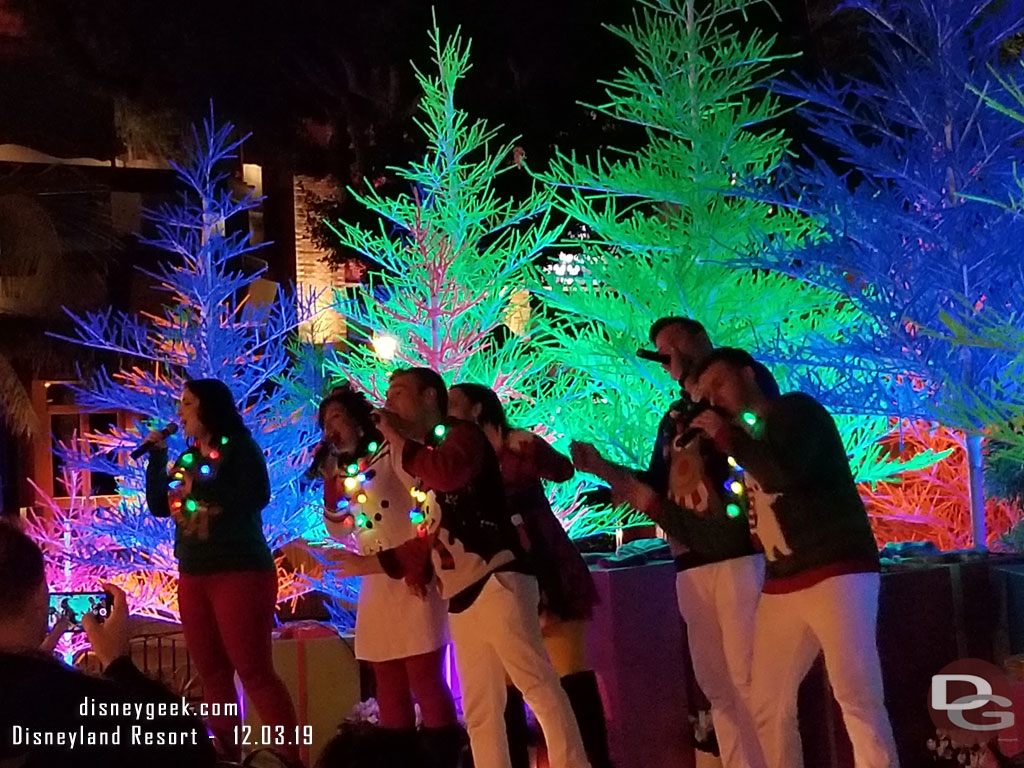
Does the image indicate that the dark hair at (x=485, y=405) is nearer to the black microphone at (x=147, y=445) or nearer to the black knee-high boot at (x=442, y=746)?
the black knee-high boot at (x=442, y=746)

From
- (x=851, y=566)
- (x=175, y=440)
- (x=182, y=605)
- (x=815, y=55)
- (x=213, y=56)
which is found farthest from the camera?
(x=213, y=56)

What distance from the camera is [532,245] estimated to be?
6.54 metres

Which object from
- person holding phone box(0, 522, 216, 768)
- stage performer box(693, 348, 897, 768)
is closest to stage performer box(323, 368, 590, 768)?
stage performer box(693, 348, 897, 768)

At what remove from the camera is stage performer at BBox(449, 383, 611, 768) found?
411 cm

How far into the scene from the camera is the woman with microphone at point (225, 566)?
438cm

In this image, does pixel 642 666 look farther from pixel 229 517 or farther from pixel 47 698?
pixel 47 698

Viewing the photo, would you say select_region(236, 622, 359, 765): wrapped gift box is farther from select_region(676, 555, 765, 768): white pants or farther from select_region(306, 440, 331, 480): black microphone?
select_region(676, 555, 765, 768): white pants

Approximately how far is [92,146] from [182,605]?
11.4 m

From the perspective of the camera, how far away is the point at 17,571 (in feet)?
7.00

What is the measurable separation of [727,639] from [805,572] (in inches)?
19.9

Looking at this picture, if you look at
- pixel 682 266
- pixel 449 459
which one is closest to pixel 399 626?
pixel 449 459

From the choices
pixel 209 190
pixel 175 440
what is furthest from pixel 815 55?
pixel 175 440

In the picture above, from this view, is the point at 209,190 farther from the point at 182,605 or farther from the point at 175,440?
the point at 182,605

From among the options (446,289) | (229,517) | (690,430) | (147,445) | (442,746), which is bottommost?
(442,746)
